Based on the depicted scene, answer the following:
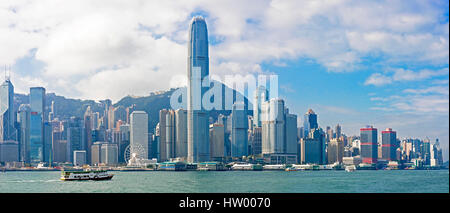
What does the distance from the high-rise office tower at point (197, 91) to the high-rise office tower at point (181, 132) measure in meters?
2.41

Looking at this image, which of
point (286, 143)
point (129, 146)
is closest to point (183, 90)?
point (129, 146)

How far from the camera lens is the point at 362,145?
8469cm

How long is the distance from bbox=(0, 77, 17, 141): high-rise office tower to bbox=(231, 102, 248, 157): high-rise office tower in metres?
36.7

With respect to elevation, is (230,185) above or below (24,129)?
below

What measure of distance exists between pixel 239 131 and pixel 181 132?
964 centimetres

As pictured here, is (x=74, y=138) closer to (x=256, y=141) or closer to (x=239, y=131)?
(x=239, y=131)

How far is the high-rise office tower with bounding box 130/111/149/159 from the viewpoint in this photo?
3135 inches

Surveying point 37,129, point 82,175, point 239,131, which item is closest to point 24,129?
point 37,129

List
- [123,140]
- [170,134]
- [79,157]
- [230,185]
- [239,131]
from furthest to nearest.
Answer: [123,140]
[239,131]
[170,134]
[79,157]
[230,185]

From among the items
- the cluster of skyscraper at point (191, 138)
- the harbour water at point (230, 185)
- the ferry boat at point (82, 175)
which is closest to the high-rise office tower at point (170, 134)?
the cluster of skyscraper at point (191, 138)

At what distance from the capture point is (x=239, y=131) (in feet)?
280

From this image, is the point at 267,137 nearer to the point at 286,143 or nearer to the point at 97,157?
the point at 286,143
